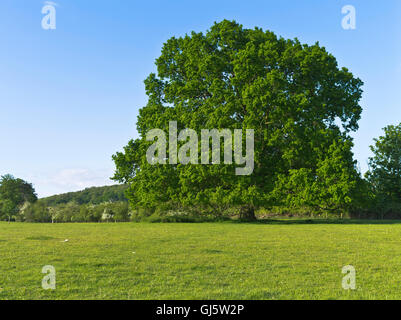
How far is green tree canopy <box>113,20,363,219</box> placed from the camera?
2873 centimetres

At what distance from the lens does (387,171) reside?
141 feet

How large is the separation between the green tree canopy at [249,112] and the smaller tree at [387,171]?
38.0 feet

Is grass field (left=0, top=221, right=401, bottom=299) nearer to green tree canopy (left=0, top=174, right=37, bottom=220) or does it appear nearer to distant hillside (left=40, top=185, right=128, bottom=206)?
green tree canopy (left=0, top=174, right=37, bottom=220)

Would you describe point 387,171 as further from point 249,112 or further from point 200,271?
point 200,271

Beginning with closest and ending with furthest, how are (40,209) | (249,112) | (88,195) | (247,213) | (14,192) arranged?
(249,112), (247,213), (40,209), (14,192), (88,195)

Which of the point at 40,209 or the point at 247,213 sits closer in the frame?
the point at 247,213

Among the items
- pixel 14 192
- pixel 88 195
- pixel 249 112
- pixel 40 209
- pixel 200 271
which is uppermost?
pixel 249 112

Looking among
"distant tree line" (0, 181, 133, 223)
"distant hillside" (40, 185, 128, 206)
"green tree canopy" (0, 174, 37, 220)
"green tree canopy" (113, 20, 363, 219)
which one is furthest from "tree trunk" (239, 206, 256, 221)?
"distant hillside" (40, 185, 128, 206)

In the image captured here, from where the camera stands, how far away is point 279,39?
33.4m

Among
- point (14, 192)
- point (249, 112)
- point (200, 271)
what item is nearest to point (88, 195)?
point (14, 192)

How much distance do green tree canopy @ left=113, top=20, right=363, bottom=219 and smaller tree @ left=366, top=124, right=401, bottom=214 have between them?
38.0 ft

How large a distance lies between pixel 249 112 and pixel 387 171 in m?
22.1

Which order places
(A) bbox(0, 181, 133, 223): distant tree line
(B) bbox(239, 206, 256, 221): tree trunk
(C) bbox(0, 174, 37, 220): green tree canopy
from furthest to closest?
(C) bbox(0, 174, 37, 220): green tree canopy
(A) bbox(0, 181, 133, 223): distant tree line
(B) bbox(239, 206, 256, 221): tree trunk
